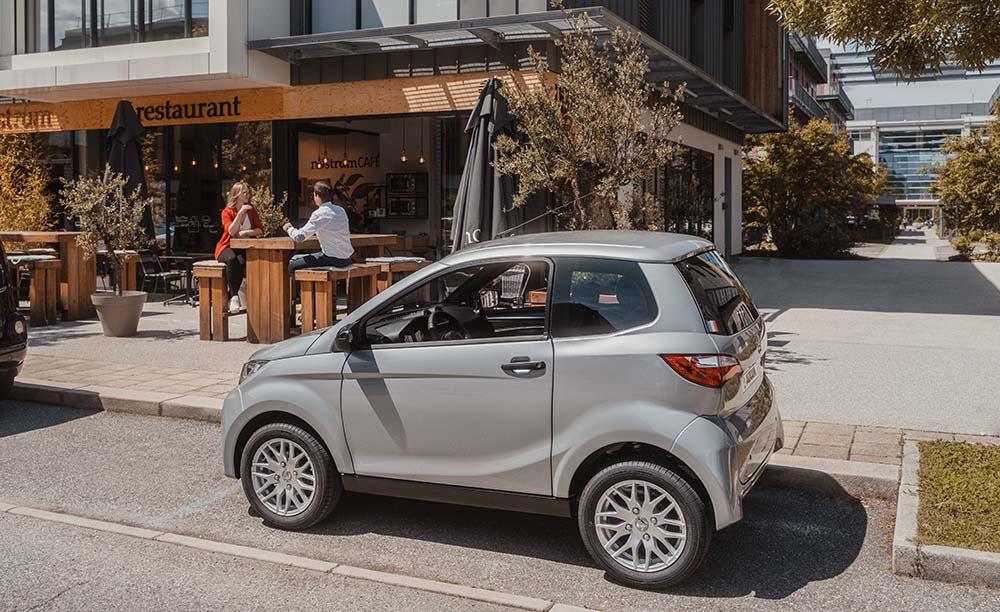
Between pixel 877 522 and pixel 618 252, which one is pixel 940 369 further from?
pixel 618 252

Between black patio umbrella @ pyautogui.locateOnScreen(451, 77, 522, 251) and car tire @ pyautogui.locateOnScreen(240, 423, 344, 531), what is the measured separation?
6.15 meters

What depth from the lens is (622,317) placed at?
15.6ft

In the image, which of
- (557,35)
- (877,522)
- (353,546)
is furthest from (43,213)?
(877,522)

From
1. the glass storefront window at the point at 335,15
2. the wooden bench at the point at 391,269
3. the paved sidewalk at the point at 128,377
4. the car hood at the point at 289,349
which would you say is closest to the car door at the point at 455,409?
the car hood at the point at 289,349

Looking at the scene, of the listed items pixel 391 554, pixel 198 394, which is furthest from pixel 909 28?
pixel 198 394

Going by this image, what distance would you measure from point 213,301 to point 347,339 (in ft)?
22.9

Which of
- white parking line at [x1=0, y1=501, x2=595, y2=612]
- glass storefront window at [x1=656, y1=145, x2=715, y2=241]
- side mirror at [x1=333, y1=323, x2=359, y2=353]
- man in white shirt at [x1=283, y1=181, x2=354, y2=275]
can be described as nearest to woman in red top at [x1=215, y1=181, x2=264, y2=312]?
man in white shirt at [x1=283, y1=181, x2=354, y2=275]

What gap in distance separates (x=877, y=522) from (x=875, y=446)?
1.27 metres

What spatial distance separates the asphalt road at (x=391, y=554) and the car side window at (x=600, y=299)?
1.28 m

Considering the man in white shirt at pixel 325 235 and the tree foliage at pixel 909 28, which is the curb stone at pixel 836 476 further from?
the man in white shirt at pixel 325 235

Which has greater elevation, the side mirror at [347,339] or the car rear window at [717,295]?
the car rear window at [717,295]

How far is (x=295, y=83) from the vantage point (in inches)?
645

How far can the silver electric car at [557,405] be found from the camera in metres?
4.53

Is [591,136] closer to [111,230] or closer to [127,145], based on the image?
[111,230]
